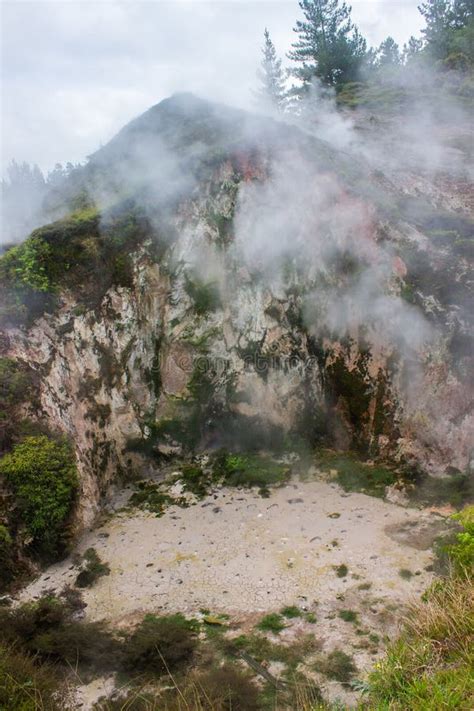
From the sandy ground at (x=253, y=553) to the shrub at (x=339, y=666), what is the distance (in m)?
1.28

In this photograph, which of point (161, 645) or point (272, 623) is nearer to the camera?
point (161, 645)

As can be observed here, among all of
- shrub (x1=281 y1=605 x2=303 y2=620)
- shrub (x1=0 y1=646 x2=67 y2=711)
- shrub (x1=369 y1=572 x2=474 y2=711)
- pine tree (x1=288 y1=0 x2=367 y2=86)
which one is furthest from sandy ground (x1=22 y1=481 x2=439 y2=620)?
pine tree (x1=288 y1=0 x2=367 y2=86)

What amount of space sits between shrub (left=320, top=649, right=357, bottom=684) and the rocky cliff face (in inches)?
205

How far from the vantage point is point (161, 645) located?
7.39 m

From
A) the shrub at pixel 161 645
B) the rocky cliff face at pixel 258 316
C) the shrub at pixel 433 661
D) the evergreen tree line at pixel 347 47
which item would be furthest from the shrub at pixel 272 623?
the evergreen tree line at pixel 347 47

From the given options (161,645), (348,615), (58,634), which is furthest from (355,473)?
(58,634)

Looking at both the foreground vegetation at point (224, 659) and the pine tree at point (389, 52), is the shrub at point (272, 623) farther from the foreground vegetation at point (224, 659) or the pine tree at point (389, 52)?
the pine tree at point (389, 52)

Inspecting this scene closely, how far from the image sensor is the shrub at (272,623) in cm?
767

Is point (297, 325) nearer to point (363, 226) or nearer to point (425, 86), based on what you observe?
point (363, 226)

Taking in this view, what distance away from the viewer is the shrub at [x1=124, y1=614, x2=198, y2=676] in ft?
23.2

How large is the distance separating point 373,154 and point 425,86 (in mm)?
9675

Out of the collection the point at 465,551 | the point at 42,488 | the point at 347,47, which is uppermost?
the point at 347,47

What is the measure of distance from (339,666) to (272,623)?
1387 millimetres

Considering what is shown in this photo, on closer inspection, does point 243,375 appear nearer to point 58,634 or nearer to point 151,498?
point 151,498
